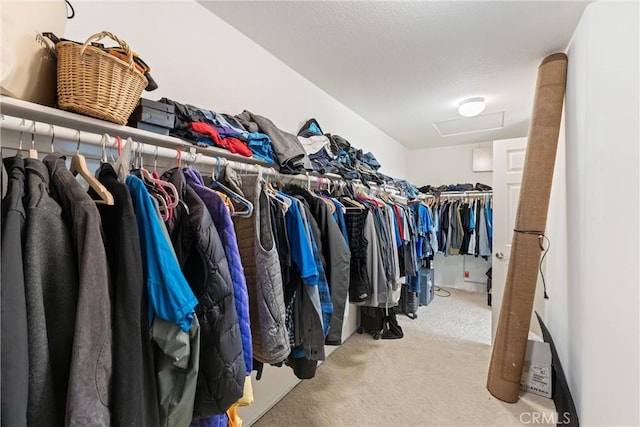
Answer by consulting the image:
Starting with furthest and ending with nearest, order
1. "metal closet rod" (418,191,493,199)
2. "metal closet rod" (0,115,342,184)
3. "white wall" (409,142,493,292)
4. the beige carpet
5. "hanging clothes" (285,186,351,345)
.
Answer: "white wall" (409,142,493,292) < "metal closet rod" (418,191,493,199) < the beige carpet < "hanging clothes" (285,186,351,345) < "metal closet rod" (0,115,342,184)

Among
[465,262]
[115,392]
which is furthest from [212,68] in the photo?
[465,262]

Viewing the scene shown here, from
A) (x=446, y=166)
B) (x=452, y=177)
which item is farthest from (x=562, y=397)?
(x=446, y=166)

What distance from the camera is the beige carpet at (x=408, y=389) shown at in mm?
1712

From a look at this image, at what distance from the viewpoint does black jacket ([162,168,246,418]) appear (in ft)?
2.55

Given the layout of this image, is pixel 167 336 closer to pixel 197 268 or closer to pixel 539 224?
pixel 197 268

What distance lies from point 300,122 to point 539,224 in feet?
6.07

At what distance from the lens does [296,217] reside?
123 cm

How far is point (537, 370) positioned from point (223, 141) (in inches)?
87.6

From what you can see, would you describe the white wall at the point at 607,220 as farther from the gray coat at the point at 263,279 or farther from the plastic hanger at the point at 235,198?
the plastic hanger at the point at 235,198

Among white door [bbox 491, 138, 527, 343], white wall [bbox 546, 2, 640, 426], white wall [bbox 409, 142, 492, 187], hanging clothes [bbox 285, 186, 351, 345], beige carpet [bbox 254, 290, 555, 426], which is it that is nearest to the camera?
white wall [bbox 546, 2, 640, 426]

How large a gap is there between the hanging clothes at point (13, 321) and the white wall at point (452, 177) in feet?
16.7

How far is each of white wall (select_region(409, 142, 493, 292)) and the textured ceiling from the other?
1807 millimetres

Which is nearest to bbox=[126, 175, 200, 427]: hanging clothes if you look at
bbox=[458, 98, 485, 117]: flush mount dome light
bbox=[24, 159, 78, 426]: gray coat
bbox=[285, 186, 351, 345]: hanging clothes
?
bbox=[24, 159, 78, 426]: gray coat

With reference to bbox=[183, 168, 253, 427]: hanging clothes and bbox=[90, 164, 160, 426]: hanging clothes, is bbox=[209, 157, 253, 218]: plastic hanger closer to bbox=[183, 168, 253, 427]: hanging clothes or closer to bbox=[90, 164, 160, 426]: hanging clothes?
bbox=[183, 168, 253, 427]: hanging clothes
